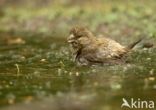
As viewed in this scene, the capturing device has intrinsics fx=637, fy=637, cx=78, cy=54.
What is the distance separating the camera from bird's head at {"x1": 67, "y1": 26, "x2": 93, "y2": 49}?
12.1 m

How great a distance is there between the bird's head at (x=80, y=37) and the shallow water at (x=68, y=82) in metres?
0.48

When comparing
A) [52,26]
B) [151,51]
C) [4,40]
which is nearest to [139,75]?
[151,51]

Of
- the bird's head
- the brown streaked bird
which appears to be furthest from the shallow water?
the bird's head

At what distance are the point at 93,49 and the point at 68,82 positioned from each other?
133cm

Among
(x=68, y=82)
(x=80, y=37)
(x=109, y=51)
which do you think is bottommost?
(x=68, y=82)

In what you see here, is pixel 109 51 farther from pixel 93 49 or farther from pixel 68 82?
pixel 68 82

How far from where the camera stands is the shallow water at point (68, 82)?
9.56 metres

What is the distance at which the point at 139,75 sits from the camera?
36.7 feet

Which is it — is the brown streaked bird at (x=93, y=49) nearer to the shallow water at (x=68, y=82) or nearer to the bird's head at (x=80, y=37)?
the bird's head at (x=80, y=37)

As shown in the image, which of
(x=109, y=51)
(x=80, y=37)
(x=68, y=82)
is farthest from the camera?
(x=80, y=37)

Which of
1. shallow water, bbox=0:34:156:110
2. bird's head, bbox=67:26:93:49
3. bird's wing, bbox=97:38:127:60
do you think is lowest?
shallow water, bbox=0:34:156:110

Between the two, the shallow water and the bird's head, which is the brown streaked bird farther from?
the shallow water

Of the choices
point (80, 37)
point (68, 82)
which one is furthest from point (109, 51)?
point (68, 82)

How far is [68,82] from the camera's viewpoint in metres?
11.0
